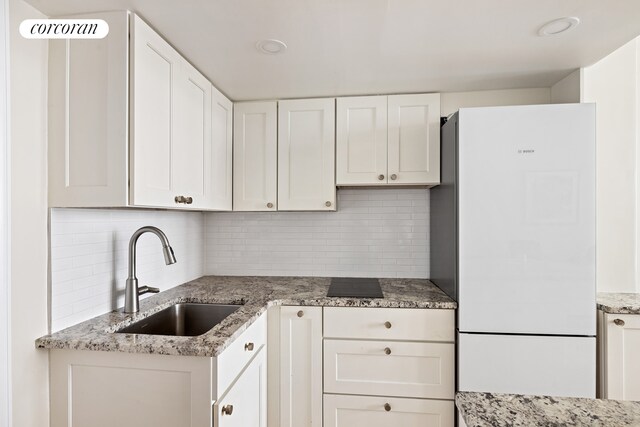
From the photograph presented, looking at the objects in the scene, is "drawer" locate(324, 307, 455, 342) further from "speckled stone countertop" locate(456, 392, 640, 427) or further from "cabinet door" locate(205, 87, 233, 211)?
"speckled stone countertop" locate(456, 392, 640, 427)

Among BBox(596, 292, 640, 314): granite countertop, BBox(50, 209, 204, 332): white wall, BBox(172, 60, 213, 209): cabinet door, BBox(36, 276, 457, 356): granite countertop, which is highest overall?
BBox(172, 60, 213, 209): cabinet door

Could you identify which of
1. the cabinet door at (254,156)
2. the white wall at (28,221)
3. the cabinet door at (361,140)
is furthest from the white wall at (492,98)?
the white wall at (28,221)

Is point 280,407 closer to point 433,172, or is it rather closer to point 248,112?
point 433,172

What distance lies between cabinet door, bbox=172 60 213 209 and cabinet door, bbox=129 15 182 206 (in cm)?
4

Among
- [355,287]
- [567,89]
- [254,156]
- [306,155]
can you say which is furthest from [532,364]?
[254,156]

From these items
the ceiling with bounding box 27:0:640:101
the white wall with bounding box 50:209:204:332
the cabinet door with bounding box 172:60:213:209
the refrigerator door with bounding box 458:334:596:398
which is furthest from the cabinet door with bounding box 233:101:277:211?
the refrigerator door with bounding box 458:334:596:398

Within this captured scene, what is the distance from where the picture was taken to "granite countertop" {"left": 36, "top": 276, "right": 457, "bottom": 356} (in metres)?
1.27

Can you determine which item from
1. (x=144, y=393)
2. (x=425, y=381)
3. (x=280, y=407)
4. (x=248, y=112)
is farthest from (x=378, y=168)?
(x=144, y=393)

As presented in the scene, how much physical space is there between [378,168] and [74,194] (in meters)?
1.62

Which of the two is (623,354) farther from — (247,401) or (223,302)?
(223,302)

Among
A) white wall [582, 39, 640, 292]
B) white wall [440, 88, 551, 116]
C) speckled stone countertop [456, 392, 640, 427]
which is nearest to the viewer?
speckled stone countertop [456, 392, 640, 427]

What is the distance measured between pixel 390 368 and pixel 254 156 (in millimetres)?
1557

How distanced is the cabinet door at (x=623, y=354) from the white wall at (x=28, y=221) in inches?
99.3

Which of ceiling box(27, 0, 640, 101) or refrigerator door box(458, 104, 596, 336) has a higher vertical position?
ceiling box(27, 0, 640, 101)
